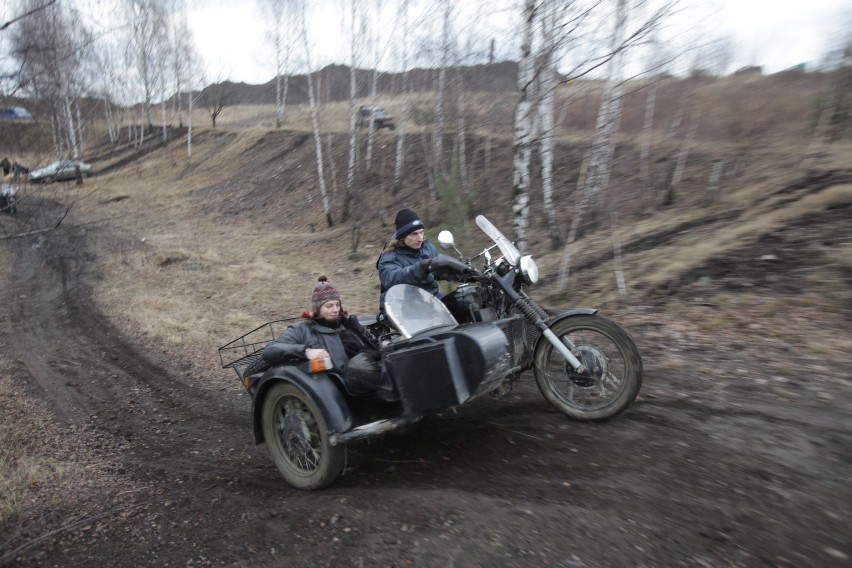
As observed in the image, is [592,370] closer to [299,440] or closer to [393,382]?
[393,382]

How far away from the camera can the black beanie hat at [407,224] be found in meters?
4.96

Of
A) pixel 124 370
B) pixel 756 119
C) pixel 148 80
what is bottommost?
pixel 124 370

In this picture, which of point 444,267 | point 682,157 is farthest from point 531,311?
point 682,157

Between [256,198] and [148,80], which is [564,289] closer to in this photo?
[256,198]

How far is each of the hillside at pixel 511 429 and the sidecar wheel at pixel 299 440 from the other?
0.16 m

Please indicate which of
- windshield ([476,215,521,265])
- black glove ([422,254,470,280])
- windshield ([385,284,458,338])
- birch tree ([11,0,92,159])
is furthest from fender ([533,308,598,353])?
birch tree ([11,0,92,159])

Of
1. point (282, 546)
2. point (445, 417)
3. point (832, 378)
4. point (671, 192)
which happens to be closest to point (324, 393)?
point (282, 546)

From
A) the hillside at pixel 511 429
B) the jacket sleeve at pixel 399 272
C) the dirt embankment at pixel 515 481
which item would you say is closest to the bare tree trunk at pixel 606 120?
the hillside at pixel 511 429

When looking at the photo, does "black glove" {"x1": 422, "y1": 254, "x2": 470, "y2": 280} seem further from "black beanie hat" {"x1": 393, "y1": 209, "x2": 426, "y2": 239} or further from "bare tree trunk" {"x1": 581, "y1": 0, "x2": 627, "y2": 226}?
"bare tree trunk" {"x1": 581, "y1": 0, "x2": 627, "y2": 226}

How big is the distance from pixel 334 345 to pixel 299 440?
0.74 m

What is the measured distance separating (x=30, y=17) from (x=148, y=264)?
10858mm

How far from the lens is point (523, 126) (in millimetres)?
9109

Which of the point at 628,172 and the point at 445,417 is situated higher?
the point at 628,172

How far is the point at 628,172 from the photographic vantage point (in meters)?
18.4
